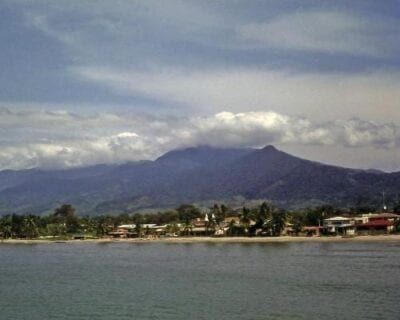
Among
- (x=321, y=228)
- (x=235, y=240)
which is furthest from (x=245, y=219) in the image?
(x=321, y=228)

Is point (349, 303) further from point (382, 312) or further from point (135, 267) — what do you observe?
point (135, 267)

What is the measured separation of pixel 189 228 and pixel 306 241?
43.1 metres

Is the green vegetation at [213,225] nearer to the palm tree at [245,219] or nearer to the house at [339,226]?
the palm tree at [245,219]

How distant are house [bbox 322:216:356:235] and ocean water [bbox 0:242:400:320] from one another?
64.3 m

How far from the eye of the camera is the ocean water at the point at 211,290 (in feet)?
124

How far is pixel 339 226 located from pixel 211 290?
9920 cm

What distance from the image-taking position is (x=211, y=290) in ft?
155

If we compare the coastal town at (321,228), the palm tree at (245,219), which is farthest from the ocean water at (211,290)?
the palm tree at (245,219)

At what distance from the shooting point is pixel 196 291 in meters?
47.1

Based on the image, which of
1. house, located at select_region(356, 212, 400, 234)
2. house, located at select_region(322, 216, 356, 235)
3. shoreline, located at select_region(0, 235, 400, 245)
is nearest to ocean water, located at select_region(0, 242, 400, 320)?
shoreline, located at select_region(0, 235, 400, 245)

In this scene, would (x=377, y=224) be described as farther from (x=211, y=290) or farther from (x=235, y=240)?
(x=211, y=290)

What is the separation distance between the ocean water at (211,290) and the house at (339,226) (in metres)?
64.3

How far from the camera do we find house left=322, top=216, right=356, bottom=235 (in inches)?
5472

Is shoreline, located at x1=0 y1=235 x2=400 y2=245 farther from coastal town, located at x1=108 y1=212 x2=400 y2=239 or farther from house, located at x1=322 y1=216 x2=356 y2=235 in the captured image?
house, located at x1=322 y1=216 x2=356 y2=235
